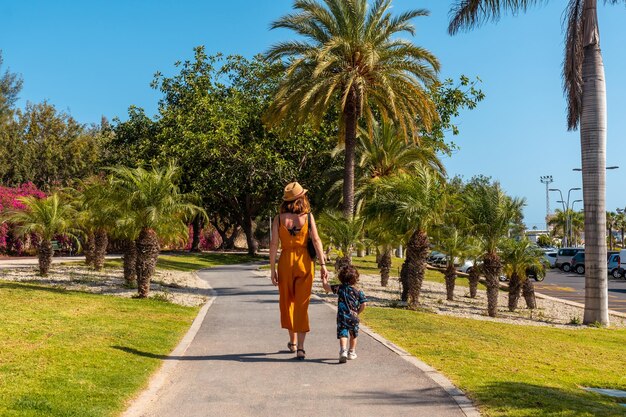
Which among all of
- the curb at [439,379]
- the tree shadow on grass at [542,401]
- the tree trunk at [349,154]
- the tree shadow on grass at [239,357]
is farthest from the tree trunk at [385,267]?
the tree shadow on grass at [542,401]

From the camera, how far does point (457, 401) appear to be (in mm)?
5688

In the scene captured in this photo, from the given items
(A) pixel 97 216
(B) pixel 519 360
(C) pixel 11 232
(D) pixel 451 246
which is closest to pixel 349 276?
(B) pixel 519 360

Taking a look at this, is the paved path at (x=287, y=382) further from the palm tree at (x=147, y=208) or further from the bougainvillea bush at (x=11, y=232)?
the bougainvillea bush at (x=11, y=232)

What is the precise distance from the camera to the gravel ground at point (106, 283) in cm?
1641

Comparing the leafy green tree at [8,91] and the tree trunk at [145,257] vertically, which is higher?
the leafy green tree at [8,91]

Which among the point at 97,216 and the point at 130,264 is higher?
the point at 97,216

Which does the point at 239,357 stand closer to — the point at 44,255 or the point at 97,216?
the point at 97,216

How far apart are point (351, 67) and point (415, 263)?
7087 mm

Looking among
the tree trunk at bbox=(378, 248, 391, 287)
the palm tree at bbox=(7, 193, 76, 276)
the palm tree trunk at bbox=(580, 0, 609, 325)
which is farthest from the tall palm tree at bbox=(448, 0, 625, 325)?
the palm tree at bbox=(7, 193, 76, 276)

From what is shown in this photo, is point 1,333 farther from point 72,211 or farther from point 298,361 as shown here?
point 72,211

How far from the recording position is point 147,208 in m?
15.2

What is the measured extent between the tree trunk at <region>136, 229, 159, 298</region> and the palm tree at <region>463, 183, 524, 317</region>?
9.34m

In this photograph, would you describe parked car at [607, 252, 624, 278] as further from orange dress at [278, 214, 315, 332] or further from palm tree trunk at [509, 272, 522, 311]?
orange dress at [278, 214, 315, 332]

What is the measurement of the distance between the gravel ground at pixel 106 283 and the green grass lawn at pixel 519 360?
550cm
